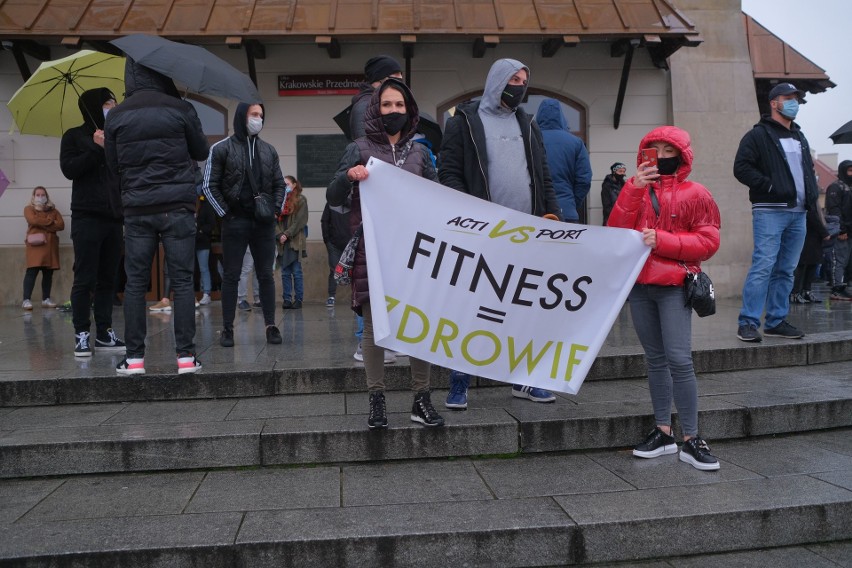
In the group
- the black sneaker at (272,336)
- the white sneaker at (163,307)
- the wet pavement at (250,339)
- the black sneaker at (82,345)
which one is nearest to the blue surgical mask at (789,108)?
the wet pavement at (250,339)

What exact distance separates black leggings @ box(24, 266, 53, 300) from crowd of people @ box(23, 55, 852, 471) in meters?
4.98

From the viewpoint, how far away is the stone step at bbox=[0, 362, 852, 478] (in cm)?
455

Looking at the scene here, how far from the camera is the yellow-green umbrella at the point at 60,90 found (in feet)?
22.8

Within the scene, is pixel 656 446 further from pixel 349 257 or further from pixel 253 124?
pixel 253 124

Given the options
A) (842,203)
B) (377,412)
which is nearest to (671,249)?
(377,412)

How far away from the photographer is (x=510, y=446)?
478 centimetres

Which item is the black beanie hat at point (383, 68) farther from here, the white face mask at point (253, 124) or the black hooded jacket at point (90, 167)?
the black hooded jacket at point (90, 167)

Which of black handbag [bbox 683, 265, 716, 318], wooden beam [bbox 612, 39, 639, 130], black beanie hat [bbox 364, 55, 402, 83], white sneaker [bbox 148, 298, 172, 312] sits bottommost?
white sneaker [bbox 148, 298, 172, 312]

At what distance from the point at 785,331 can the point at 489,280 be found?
12.1 feet

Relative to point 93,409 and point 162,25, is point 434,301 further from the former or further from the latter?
point 162,25

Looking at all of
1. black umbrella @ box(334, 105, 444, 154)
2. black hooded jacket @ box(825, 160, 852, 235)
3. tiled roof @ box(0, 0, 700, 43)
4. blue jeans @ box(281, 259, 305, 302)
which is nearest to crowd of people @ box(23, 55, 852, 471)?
black umbrella @ box(334, 105, 444, 154)

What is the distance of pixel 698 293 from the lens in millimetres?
4340

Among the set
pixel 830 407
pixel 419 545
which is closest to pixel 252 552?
pixel 419 545

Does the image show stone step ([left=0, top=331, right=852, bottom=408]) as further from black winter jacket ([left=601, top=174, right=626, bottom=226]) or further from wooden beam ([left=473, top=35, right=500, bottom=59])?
wooden beam ([left=473, top=35, right=500, bottom=59])
